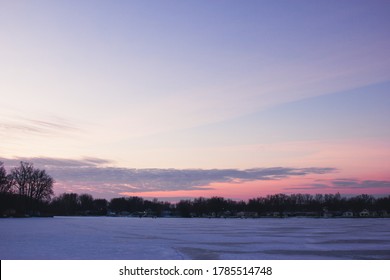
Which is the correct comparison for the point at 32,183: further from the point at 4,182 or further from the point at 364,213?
the point at 364,213

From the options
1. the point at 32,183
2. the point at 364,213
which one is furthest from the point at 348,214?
the point at 32,183

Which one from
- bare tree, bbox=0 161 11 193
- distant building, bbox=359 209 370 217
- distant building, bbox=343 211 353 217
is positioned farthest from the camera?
distant building, bbox=359 209 370 217

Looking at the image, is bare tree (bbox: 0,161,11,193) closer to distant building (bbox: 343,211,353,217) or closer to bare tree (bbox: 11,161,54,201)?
bare tree (bbox: 11,161,54,201)

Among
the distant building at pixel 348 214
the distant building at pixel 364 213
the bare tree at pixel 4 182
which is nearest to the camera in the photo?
the bare tree at pixel 4 182

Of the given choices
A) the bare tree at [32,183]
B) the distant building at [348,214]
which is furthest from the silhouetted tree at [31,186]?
the distant building at [348,214]

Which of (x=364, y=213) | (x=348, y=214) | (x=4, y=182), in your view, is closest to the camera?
Answer: (x=4, y=182)

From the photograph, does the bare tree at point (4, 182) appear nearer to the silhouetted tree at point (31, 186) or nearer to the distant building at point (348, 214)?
the silhouetted tree at point (31, 186)

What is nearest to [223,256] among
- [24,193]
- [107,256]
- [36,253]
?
[107,256]

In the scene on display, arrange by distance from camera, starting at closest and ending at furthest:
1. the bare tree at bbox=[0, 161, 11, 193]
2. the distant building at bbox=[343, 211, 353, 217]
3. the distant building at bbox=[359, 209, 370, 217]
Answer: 1. the bare tree at bbox=[0, 161, 11, 193]
2. the distant building at bbox=[343, 211, 353, 217]
3. the distant building at bbox=[359, 209, 370, 217]

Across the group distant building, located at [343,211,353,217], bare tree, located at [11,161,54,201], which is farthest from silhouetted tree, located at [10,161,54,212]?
distant building, located at [343,211,353,217]
